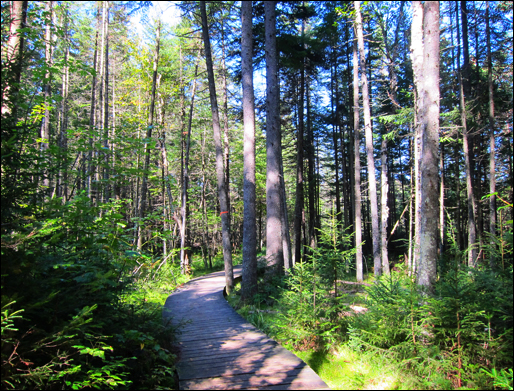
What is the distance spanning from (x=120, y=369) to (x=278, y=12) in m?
14.2

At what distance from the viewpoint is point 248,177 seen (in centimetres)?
909

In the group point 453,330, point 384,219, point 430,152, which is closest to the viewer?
point 453,330

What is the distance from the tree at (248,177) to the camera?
8.72 meters

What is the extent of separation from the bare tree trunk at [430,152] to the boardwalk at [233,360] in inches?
99.2

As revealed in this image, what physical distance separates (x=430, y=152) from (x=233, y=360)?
4.66 m

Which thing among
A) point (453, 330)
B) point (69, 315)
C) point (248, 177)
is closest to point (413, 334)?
point (453, 330)

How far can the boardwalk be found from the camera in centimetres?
376

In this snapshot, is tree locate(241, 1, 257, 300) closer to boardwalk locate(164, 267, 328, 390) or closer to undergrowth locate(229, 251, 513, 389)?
boardwalk locate(164, 267, 328, 390)

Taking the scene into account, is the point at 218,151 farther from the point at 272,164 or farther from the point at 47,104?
the point at 47,104

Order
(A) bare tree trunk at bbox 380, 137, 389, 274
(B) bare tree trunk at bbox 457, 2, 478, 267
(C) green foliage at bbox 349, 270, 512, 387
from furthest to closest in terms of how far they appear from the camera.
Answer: (A) bare tree trunk at bbox 380, 137, 389, 274
(B) bare tree trunk at bbox 457, 2, 478, 267
(C) green foliage at bbox 349, 270, 512, 387

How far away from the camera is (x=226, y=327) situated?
6266mm

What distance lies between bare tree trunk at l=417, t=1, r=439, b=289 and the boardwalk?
2520 mm

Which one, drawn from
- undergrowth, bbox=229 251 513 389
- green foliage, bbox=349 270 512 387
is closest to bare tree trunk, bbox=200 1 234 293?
undergrowth, bbox=229 251 513 389

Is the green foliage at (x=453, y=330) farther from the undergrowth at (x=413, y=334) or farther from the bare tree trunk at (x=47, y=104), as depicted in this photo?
the bare tree trunk at (x=47, y=104)
